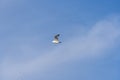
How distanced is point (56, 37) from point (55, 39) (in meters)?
0.79

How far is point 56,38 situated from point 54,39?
785 millimetres

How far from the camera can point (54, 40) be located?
33.8 m

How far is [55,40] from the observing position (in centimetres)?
3406

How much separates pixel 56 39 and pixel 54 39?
0.70 metres

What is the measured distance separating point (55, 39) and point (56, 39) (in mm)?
354

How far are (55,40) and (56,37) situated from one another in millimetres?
1227

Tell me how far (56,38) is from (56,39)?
1.16 ft

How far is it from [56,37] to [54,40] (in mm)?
→ 1455

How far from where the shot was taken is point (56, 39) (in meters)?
34.5

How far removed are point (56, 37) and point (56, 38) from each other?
388 mm

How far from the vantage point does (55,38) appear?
3456cm

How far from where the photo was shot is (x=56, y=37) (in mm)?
34594

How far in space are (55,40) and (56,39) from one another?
2.07ft
